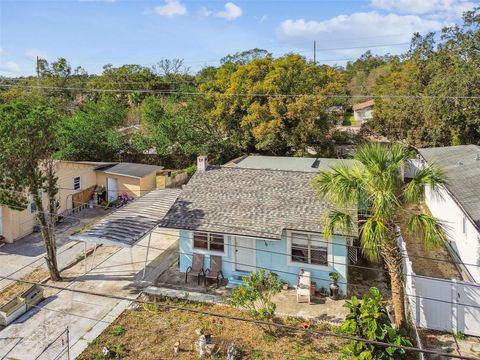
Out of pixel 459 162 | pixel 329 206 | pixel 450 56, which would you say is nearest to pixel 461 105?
pixel 450 56

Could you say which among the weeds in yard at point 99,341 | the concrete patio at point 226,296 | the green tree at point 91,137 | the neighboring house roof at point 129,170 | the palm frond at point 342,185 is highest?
the green tree at point 91,137

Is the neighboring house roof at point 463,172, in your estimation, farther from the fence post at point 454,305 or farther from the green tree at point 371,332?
the green tree at point 371,332

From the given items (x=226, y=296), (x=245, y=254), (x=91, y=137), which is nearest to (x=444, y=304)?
(x=245, y=254)

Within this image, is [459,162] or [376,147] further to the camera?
[459,162]

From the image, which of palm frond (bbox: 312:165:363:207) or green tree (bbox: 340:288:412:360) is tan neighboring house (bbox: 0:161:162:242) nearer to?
palm frond (bbox: 312:165:363:207)

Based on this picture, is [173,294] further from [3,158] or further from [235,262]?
[3,158]

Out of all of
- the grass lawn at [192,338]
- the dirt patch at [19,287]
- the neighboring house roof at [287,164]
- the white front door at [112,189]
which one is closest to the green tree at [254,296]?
the grass lawn at [192,338]

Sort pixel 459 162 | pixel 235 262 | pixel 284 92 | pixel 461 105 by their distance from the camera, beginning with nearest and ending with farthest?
pixel 235 262 < pixel 459 162 < pixel 461 105 < pixel 284 92

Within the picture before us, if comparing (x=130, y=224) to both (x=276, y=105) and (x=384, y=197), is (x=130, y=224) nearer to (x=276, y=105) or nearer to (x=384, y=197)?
(x=384, y=197)

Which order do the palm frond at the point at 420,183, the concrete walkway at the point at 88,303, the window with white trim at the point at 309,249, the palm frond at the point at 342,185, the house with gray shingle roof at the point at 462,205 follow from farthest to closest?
1. the window with white trim at the point at 309,249
2. the house with gray shingle roof at the point at 462,205
3. the concrete walkway at the point at 88,303
4. the palm frond at the point at 342,185
5. the palm frond at the point at 420,183
